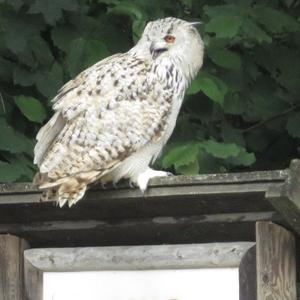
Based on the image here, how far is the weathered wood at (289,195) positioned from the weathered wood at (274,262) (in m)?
0.19

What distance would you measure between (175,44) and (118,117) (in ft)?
2.58

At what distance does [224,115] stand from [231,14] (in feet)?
1.95

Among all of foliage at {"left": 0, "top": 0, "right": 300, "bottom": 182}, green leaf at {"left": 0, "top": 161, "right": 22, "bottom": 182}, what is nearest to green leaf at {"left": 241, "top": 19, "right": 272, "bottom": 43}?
foliage at {"left": 0, "top": 0, "right": 300, "bottom": 182}

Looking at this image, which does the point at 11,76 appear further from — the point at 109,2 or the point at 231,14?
the point at 231,14

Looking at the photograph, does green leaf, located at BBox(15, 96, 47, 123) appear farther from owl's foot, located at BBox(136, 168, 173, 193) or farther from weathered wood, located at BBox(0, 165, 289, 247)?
weathered wood, located at BBox(0, 165, 289, 247)

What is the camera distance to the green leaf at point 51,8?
6.45 meters

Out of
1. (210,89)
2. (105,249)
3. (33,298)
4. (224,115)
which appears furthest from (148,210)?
(224,115)

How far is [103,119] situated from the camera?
17.2 feet

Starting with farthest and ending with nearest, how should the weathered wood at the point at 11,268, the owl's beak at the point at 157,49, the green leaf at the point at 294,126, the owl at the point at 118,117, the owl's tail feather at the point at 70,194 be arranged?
1. the green leaf at the point at 294,126
2. the owl's beak at the point at 157,49
3. the owl at the point at 118,117
4. the weathered wood at the point at 11,268
5. the owl's tail feather at the point at 70,194

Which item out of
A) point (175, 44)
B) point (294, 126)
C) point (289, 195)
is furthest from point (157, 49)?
point (289, 195)

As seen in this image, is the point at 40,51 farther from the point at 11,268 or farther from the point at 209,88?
the point at 11,268

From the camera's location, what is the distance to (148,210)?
4.57 meters

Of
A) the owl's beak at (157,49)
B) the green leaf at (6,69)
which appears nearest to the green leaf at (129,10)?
the green leaf at (6,69)

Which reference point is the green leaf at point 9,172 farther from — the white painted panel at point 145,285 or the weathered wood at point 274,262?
the weathered wood at point 274,262
